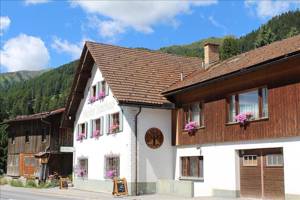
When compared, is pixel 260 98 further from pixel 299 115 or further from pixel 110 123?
pixel 110 123

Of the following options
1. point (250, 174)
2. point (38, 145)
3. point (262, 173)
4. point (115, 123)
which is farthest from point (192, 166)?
point (38, 145)

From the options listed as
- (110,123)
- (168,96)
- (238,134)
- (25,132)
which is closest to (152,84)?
(168,96)

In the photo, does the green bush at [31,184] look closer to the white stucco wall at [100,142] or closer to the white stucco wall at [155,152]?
the white stucco wall at [100,142]

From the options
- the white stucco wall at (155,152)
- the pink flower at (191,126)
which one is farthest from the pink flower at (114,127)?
the pink flower at (191,126)

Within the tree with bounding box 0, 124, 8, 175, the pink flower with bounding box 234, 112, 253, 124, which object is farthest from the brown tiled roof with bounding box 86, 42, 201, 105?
the tree with bounding box 0, 124, 8, 175

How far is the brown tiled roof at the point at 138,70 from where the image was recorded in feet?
93.2

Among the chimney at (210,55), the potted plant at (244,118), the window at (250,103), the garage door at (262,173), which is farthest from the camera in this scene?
the chimney at (210,55)

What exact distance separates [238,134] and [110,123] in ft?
32.7

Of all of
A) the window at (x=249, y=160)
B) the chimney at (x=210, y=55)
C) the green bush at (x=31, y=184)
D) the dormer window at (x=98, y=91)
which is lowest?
the green bush at (x=31, y=184)

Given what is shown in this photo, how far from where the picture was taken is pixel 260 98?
2183 centimetres

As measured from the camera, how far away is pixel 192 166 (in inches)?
1072

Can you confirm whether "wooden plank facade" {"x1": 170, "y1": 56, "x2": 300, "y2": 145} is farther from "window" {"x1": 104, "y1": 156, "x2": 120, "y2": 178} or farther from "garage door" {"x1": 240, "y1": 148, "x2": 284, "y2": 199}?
"window" {"x1": 104, "y1": 156, "x2": 120, "y2": 178}

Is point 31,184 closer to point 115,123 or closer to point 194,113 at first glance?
point 115,123

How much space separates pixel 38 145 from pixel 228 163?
2567 cm
